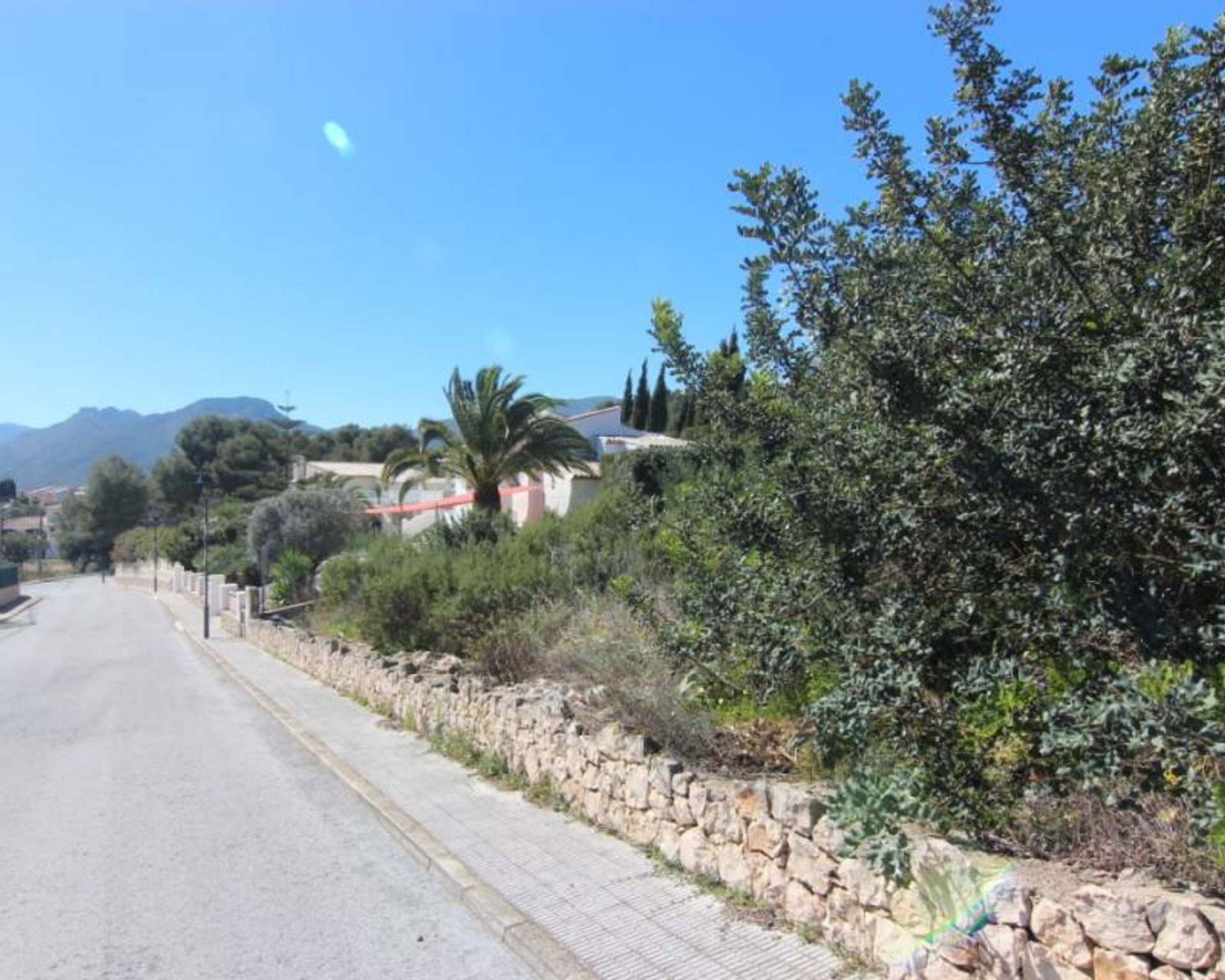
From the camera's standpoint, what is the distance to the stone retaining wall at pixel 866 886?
3.05m

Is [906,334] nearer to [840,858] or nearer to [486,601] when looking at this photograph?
[840,858]

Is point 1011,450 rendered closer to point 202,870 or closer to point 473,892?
point 473,892

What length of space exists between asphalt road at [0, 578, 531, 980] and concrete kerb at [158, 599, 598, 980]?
0.08 m

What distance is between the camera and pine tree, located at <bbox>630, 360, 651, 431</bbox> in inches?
2400

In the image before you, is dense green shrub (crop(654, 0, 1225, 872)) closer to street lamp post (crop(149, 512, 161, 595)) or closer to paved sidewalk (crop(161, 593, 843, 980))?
paved sidewalk (crop(161, 593, 843, 980))

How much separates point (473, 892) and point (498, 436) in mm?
19847

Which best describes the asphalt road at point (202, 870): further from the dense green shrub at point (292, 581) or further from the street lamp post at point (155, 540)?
the street lamp post at point (155, 540)

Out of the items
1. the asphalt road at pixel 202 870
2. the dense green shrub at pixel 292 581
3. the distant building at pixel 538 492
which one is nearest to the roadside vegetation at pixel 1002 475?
the asphalt road at pixel 202 870

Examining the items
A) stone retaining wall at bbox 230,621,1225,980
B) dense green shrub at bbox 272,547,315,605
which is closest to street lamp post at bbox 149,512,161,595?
dense green shrub at bbox 272,547,315,605

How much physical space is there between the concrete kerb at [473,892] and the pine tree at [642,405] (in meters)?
51.7

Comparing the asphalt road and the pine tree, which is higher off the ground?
the pine tree

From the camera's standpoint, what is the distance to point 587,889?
5414mm

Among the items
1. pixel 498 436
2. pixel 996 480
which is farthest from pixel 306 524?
pixel 996 480

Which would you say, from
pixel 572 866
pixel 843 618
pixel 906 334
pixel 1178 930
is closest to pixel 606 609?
pixel 572 866
